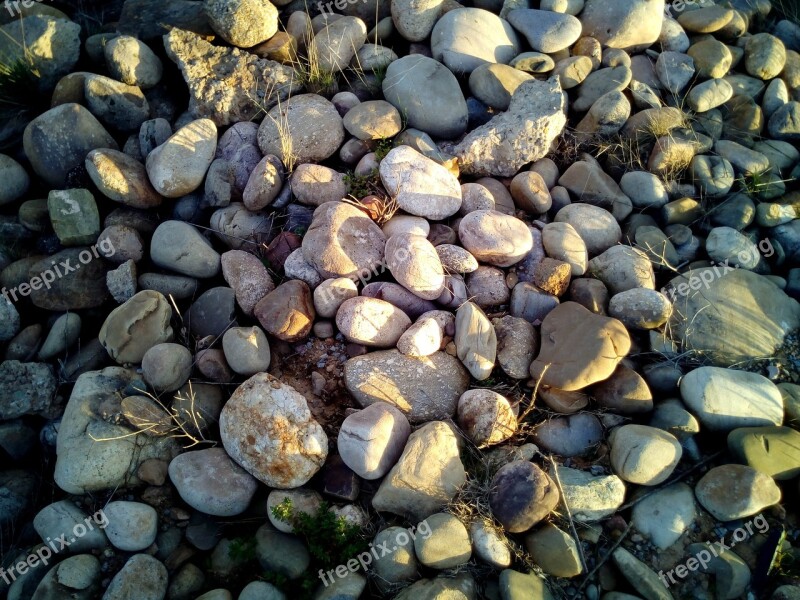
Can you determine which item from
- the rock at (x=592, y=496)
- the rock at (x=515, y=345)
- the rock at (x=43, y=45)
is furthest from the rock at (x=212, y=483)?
the rock at (x=43, y=45)

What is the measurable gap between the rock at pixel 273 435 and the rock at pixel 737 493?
223cm

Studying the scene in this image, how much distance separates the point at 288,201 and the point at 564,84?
2.55m

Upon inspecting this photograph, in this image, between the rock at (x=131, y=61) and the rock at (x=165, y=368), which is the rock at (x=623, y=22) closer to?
the rock at (x=131, y=61)

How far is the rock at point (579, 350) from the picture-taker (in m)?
3.64

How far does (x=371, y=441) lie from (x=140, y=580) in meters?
1.43

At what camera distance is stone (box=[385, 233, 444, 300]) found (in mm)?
3820

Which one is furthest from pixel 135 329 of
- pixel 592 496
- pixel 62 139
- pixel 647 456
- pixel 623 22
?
pixel 623 22

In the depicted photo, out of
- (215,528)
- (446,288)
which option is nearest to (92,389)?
(215,528)

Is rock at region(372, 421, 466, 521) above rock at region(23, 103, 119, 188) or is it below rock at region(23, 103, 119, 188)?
below

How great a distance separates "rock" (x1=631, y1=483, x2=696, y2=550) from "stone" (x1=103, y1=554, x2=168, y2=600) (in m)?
2.65

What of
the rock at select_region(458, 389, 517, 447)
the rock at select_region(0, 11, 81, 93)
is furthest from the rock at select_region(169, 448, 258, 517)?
the rock at select_region(0, 11, 81, 93)

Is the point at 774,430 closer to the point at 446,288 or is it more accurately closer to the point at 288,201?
the point at 446,288

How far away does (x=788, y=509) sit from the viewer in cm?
353

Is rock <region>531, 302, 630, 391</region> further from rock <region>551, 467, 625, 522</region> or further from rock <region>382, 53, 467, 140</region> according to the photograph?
rock <region>382, 53, 467, 140</region>
